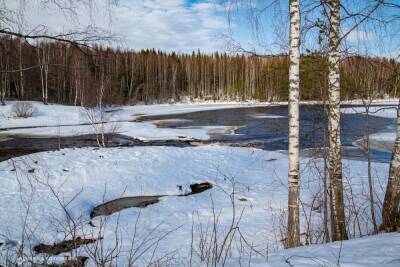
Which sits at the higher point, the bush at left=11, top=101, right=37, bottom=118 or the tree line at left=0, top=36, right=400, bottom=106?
the tree line at left=0, top=36, right=400, bottom=106

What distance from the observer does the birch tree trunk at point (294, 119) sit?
16.8ft

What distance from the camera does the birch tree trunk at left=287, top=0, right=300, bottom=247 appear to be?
202 inches

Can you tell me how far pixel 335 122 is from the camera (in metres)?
5.74

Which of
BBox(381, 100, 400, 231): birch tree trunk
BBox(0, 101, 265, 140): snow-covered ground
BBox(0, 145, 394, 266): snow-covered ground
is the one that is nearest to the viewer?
BBox(381, 100, 400, 231): birch tree trunk

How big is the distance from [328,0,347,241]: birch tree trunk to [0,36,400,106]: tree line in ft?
0.81

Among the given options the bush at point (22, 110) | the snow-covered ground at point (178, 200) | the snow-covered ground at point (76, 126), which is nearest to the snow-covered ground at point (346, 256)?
the snow-covered ground at point (178, 200)

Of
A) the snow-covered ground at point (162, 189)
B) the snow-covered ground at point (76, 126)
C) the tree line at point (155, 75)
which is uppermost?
the tree line at point (155, 75)

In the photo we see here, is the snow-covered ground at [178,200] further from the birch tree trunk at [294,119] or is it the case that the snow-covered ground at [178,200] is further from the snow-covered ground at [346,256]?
the birch tree trunk at [294,119]

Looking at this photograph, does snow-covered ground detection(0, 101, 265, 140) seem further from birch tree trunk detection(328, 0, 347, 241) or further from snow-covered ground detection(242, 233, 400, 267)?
snow-covered ground detection(242, 233, 400, 267)

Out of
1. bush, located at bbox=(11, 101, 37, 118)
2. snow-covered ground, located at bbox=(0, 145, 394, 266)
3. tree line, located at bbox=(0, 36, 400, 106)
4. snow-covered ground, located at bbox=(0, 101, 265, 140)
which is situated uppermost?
tree line, located at bbox=(0, 36, 400, 106)

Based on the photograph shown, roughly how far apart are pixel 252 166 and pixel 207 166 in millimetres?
1620

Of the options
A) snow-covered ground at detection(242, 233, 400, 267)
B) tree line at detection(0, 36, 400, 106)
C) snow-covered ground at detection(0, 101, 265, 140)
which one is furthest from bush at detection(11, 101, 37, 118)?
snow-covered ground at detection(242, 233, 400, 267)

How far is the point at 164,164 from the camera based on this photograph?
42.9ft

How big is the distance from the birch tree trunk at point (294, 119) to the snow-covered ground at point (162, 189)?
2.02 ft
